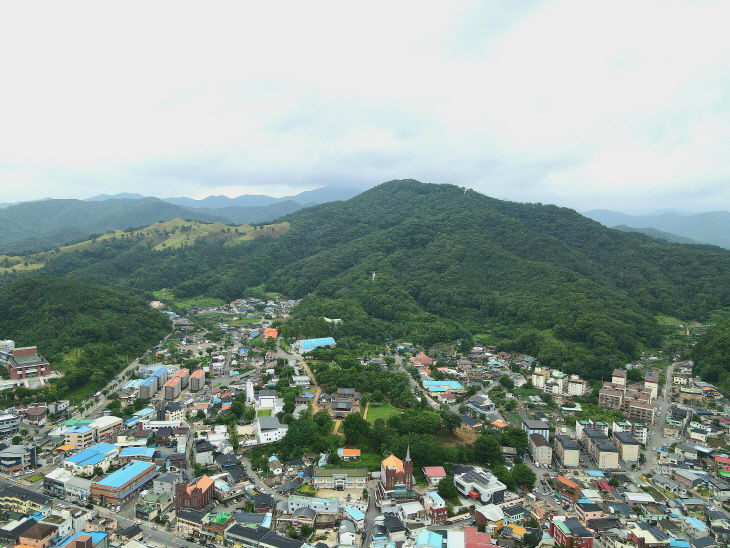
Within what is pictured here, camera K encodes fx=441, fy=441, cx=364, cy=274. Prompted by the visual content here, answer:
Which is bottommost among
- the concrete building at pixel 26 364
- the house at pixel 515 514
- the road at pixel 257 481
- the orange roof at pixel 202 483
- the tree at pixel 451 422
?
the road at pixel 257 481

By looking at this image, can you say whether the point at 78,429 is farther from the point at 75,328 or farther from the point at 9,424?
the point at 75,328

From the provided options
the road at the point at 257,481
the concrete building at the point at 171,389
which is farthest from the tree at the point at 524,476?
the concrete building at the point at 171,389

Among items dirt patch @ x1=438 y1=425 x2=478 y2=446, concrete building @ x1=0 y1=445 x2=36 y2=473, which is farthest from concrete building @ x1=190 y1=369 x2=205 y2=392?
dirt patch @ x1=438 y1=425 x2=478 y2=446

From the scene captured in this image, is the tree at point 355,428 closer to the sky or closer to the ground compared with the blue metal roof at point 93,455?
closer to the sky

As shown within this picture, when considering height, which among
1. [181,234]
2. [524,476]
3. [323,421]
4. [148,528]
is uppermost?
[181,234]

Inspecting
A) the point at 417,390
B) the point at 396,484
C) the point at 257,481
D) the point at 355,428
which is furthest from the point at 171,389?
the point at 396,484

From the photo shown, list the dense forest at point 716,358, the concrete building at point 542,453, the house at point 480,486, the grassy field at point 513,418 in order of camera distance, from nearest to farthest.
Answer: the house at point 480,486, the concrete building at point 542,453, the grassy field at point 513,418, the dense forest at point 716,358

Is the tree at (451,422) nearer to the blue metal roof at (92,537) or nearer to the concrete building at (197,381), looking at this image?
the blue metal roof at (92,537)

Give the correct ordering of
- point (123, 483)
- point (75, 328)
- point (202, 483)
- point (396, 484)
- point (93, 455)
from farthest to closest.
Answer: point (75, 328), point (93, 455), point (396, 484), point (123, 483), point (202, 483)
